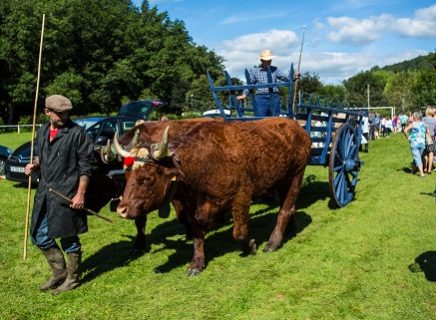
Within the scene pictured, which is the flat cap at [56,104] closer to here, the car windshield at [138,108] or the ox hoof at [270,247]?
the ox hoof at [270,247]

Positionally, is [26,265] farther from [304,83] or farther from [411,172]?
[304,83]

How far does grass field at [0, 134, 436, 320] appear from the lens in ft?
15.7

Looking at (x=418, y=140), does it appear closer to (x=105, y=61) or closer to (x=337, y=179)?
(x=337, y=179)

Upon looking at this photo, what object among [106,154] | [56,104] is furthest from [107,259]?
[56,104]

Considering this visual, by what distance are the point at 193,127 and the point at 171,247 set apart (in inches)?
82.0

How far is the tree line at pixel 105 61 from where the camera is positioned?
41094 mm

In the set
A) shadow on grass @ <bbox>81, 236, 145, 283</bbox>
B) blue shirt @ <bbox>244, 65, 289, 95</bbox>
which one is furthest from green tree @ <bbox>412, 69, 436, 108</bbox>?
shadow on grass @ <bbox>81, 236, 145, 283</bbox>

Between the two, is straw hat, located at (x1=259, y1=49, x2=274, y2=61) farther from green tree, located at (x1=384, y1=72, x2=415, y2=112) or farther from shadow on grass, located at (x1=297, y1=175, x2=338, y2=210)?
green tree, located at (x1=384, y1=72, x2=415, y2=112)

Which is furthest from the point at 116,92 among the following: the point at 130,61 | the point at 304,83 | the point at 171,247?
the point at 171,247

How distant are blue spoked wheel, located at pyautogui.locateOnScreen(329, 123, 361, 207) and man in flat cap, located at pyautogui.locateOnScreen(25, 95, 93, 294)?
179 inches

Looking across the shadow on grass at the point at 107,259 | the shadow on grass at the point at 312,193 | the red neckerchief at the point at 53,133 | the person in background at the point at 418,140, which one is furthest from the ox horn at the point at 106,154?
the person in background at the point at 418,140

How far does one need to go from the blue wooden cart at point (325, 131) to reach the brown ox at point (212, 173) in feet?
5.50

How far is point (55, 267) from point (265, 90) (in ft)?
15.0

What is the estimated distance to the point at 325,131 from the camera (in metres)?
8.98
